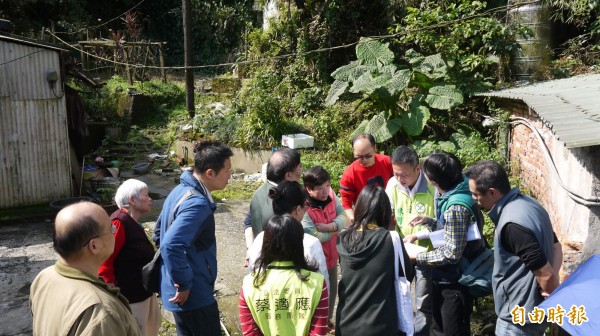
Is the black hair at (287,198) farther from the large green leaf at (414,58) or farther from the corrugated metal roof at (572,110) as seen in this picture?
the large green leaf at (414,58)

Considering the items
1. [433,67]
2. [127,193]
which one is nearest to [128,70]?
[433,67]

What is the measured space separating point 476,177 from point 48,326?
8.37ft

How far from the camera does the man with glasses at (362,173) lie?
16.6 ft

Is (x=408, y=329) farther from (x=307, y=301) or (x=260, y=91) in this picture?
(x=260, y=91)

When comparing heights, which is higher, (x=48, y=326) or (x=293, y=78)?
(x=293, y=78)

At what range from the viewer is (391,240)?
Result: 123 inches

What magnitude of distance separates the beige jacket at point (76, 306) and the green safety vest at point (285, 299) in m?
0.82

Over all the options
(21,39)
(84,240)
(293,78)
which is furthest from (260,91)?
(84,240)

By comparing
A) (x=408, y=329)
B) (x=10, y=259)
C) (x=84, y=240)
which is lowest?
(x=10, y=259)

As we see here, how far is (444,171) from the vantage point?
3777mm

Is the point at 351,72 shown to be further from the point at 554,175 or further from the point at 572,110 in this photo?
the point at 572,110

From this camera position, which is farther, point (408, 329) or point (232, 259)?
point (232, 259)

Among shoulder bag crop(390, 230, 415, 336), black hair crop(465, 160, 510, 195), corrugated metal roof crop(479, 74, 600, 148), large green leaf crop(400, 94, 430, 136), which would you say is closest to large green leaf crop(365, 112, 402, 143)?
large green leaf crop(400, 94, 430, 136)

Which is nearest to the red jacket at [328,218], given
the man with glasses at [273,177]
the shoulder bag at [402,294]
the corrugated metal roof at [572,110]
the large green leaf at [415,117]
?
the man with glasses at [273,177]
